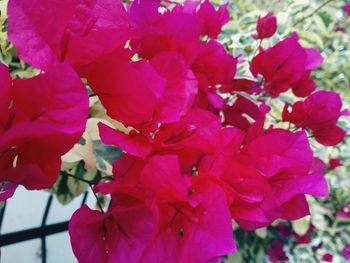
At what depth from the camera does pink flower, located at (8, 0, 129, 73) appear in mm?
200

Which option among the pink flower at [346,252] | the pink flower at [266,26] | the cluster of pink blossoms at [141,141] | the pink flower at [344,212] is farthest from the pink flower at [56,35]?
the pink flower at [346,252]

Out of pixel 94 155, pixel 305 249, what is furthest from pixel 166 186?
pixel 305 249

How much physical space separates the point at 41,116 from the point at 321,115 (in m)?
0.31

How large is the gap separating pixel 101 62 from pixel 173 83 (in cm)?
6

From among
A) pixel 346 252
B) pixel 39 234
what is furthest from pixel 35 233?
pixel 346 252

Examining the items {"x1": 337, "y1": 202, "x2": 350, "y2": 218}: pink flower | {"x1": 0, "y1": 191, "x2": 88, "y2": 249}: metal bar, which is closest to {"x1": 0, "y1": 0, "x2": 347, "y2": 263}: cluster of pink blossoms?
{"x1": 0, "y1": 191, "x2": 88, "y2": 249}: metal bar

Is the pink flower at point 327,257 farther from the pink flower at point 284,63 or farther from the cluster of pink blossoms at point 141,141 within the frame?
the cluster of pink blossoms at point 141,141

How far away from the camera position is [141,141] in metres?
0.24

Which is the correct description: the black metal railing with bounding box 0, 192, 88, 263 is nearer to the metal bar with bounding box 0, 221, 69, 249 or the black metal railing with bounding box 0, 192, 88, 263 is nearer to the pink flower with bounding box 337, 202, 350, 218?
the metal bar with bounding box 0, 221, 69, 249

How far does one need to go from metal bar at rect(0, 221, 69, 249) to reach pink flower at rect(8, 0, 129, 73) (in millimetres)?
465

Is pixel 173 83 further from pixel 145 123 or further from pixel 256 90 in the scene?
pixel 256 90

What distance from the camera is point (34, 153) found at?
0.66 feet

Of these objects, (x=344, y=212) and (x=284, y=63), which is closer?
(x=284, y=63)

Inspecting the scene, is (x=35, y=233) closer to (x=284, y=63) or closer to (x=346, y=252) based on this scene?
(x=284, y=63)
